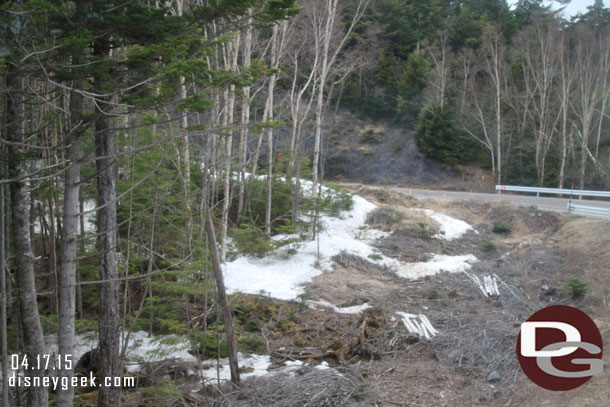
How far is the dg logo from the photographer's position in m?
5.88

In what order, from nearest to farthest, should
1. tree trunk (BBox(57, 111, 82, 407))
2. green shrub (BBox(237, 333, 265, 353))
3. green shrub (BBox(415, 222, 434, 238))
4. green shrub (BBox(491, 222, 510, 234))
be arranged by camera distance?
tree trunk (BBox(57, 111, 82, 407)) < green shrub (BBox(237, 333, 265, 353)) < green shrub (BBox(415, 222, 434, 238)) < green shrub (BBox(491, 222, 510, 234))

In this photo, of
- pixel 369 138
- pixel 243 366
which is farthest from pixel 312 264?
pixel 369 138

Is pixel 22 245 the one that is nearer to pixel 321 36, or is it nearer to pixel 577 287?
pixel 577 287

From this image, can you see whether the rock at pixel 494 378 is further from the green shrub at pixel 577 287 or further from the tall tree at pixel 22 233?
the tall tree at pixel 22 233

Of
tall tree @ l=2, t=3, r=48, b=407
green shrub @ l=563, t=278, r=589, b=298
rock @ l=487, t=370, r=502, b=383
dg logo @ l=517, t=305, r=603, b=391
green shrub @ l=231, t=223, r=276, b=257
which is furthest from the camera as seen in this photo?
green shrub @ l=231, t=223, r=276, b=257

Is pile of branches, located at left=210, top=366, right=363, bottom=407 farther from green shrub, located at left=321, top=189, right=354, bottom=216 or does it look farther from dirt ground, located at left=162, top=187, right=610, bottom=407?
green shrub, located at left=321, top=189, right=354, bottom=216

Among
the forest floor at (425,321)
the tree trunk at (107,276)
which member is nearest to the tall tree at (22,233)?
the tree trunk at (107,276)

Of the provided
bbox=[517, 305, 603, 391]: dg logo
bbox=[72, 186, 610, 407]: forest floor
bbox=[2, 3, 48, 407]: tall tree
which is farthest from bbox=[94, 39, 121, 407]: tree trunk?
bbox=[517, 305, 603, 391]: dg logo

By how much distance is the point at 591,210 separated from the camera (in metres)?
16.3

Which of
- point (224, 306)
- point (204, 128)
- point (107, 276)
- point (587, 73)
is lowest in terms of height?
point (224, 306)

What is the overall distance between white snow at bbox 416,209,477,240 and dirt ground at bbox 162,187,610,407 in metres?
0.36

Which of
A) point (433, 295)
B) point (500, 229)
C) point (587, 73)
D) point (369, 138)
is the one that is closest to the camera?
point (433, 295)

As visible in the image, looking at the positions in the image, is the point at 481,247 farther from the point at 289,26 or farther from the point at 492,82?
Result: the point at 492,82

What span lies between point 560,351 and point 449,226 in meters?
12.6
